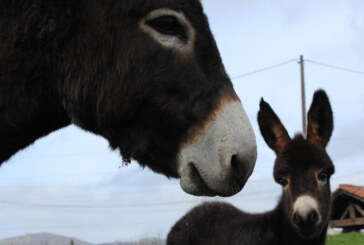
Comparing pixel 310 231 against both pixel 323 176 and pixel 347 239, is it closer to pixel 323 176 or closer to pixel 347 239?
pixel 323 176

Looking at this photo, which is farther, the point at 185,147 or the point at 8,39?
the point at 8,39

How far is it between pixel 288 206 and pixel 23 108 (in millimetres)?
3641

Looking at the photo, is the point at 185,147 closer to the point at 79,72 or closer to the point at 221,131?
the point at 221,131

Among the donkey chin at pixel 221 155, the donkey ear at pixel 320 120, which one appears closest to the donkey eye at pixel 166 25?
the donkey chin at pixel 221 155

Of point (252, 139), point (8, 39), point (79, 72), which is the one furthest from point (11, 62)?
point (252, 139)

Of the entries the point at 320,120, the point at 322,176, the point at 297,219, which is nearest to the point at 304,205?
the point at 297,219

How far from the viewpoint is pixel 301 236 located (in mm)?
4836

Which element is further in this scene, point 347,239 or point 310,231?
point 347,239

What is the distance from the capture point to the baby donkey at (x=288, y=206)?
15.3 feet

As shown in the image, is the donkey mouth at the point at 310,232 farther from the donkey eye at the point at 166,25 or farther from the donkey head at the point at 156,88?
the donkey eye at the point at 166,25

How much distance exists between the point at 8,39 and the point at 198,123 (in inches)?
34.9

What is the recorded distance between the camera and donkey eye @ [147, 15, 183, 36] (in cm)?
189

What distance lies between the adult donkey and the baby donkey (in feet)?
9.43

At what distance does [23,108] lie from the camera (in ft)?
6.30
